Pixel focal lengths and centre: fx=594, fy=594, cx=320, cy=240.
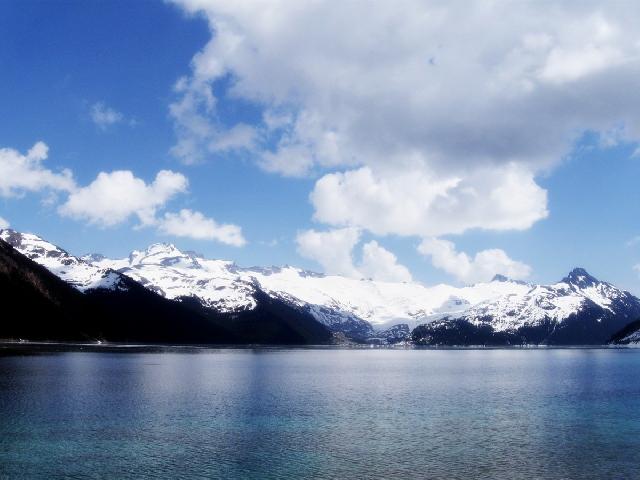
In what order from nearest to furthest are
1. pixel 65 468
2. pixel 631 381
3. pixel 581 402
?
1. pixel 65 468
2. pixel 581 402
3. pixel 631 381

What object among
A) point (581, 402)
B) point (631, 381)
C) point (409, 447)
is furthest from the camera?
point (631, 381)

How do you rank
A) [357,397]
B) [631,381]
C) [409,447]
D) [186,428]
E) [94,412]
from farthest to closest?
[631,381], [357,397], [94,412], [186,428], [409,447]

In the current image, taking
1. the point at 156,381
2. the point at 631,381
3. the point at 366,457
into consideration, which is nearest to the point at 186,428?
the point at 366,457

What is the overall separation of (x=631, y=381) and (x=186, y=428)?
118 metres

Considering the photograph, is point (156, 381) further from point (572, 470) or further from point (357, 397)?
point (572, 470)

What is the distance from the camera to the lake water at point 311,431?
180 ft

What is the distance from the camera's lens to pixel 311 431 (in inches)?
2886

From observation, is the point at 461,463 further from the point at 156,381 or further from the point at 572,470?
the point at 156,381

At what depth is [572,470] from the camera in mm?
54312

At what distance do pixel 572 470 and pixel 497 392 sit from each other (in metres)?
68.9

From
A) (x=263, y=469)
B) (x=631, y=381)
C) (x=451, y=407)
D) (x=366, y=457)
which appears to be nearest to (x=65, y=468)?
(x=263, y=469)

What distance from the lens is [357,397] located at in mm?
111438

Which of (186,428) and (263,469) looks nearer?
(263,469)

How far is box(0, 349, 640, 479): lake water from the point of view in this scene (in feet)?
180
